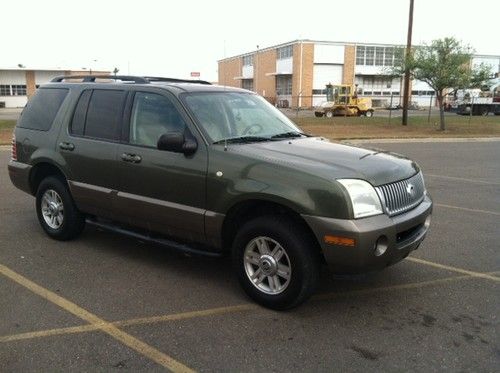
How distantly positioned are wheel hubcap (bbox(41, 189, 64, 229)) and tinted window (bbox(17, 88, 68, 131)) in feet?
2.48

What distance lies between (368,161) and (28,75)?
7390 centimetres

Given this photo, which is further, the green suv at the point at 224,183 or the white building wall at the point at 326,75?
the white building wall at the point at 326,75

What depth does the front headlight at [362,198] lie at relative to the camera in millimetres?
3852

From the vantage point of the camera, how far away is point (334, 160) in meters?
4.23

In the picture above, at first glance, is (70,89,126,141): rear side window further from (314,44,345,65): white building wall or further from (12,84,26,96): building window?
(12,84,26,96): building window

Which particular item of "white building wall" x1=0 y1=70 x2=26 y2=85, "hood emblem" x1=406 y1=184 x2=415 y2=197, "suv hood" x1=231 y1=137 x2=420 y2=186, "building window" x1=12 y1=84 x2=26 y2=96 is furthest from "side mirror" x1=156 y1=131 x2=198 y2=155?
"building window" x1=12 y1=84 x2=26 y2=96

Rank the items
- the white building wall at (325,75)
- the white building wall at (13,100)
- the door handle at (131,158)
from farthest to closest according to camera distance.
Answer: the white building wall at (325,75)
the white building wall at (13,100)
the door handle at (131,158)

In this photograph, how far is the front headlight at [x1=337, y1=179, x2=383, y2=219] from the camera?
3852 millimetres

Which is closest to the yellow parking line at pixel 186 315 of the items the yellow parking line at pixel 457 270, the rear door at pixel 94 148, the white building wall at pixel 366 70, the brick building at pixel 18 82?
the yellow parking line at pixel 457 270

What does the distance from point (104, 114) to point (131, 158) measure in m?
0.73

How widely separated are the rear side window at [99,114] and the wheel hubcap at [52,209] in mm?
833

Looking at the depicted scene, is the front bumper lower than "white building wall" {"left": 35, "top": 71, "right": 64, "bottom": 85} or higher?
lower

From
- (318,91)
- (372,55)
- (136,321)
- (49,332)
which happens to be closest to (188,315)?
(136,321)

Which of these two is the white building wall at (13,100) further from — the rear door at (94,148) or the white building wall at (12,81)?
the rear door at (94,148)
